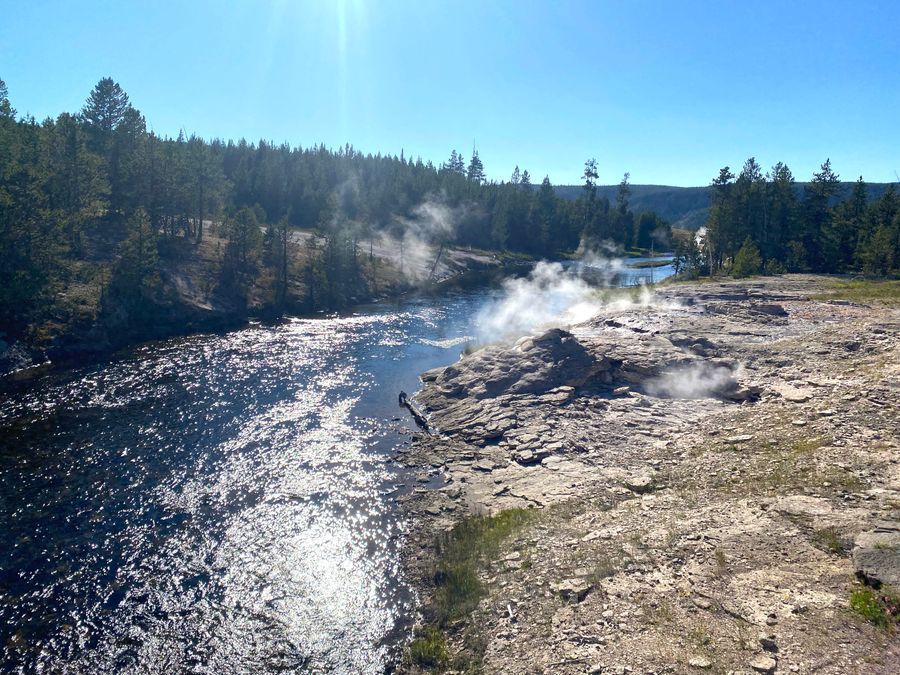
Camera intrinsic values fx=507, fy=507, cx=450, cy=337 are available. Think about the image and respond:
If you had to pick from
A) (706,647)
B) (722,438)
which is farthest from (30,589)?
(722,438)

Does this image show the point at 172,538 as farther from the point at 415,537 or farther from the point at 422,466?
the point at 422,466

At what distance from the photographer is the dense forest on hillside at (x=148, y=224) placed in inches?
1762

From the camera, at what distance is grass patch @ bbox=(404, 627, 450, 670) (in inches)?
557

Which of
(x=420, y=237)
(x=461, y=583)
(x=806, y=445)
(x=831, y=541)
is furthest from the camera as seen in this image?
(x=420, y=237)

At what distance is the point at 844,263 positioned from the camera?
78.0 metres

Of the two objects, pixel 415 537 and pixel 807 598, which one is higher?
pixel 807 598

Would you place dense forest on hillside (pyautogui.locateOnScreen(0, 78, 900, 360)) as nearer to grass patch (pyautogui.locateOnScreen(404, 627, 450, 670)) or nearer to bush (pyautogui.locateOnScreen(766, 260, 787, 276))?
bush (pyautogui.locateOnScreen(766, 260, 787, 276))

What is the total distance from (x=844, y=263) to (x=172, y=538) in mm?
94036

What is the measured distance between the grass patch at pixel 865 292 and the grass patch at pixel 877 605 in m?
41.8

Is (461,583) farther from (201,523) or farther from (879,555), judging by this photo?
(201,523)

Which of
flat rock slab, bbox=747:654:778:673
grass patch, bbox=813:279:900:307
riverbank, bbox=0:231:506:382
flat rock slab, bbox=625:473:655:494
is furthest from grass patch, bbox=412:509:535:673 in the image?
grass patch, bbox=813:279:900:307

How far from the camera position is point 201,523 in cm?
2175

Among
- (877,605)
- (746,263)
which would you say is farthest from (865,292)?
(877,605)

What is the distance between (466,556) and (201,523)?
38.4ft
